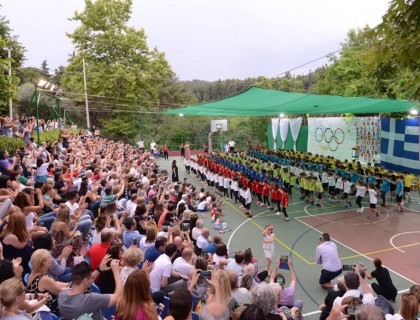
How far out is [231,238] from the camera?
448 inches

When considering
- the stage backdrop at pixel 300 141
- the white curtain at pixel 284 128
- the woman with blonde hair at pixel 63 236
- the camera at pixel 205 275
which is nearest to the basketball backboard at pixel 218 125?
the stage backdrop at pixel 300 141

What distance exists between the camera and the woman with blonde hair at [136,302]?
3.11 m

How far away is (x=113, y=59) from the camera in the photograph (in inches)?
1253

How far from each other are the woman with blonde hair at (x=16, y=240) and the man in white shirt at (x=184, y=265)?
2.02 metres

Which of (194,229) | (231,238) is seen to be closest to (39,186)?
(194,229)

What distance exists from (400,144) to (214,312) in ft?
66.6

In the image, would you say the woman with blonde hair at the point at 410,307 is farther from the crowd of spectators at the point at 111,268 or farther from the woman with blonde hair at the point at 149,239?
the woman with blonde hair at the point at 149,239

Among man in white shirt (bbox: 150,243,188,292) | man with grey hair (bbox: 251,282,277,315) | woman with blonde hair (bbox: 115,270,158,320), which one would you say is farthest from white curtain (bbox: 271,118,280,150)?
woman with blonde hair (bbox: 115,270,158,320)

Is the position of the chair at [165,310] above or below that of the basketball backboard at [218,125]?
below

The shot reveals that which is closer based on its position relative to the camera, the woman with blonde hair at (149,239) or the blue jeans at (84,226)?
the woman with blonde hair at (149,239)

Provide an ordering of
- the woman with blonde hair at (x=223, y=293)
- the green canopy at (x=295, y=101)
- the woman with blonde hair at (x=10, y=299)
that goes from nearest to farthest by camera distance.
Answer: the woman with blonde hair at (x=10, y=299) < the woman with blonde hair at (x=223, y=293) < the green canopy at (x=295, y=101)

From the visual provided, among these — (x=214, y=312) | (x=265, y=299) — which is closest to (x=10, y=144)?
(x=214, y=312)

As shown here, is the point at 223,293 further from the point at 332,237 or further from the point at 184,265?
the point at 332,237

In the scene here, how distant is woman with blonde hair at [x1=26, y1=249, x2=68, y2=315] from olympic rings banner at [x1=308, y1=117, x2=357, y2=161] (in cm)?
2284
